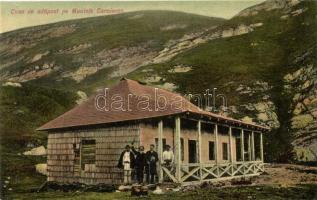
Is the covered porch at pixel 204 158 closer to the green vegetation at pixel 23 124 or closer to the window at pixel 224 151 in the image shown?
the window at pixel 224 151

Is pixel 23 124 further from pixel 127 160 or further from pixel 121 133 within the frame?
pixel 127 160

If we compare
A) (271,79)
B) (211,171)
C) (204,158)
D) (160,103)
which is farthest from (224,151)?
(160,103)

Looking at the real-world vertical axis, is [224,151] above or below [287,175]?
above

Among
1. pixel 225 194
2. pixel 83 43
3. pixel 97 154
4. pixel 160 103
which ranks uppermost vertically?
pixel 83 43

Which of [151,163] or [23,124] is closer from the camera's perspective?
[151,163]

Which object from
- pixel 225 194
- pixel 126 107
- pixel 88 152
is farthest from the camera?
pixel 88 152

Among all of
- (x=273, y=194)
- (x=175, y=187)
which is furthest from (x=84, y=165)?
(x=273, y=194)

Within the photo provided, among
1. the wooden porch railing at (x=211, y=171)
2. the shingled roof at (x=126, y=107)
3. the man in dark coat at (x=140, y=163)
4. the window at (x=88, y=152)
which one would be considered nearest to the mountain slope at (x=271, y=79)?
the wooden porch railing at (x=211, y=171)
